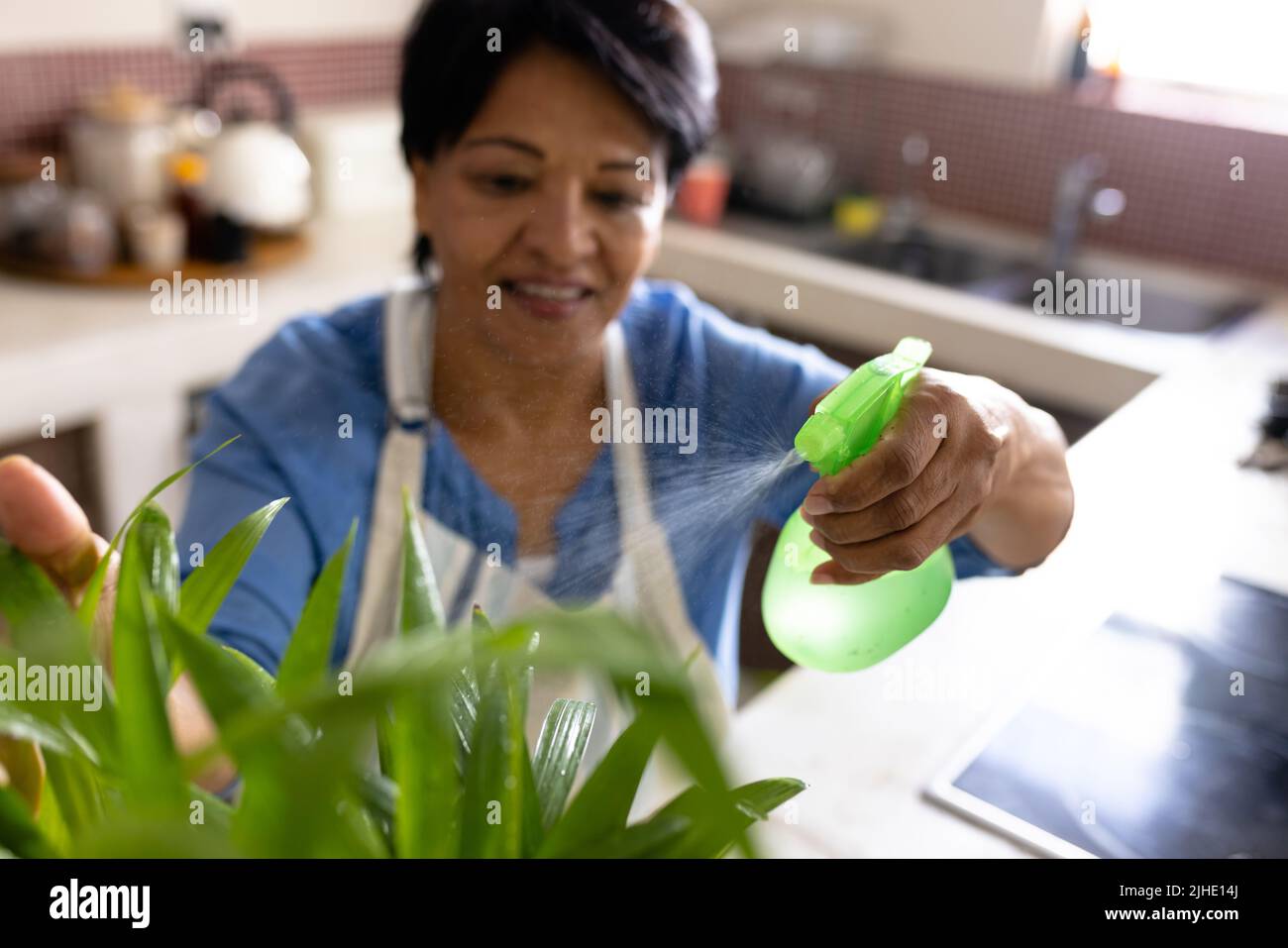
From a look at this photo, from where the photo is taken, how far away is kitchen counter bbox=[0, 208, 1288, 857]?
2.60ft

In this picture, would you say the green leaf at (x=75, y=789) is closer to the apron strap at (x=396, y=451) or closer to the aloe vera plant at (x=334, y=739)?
the aloe vera plant at (x=334, y=739)

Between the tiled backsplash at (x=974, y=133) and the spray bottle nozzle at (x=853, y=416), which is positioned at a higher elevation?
the tiled backsplash at (x=974, y=133)

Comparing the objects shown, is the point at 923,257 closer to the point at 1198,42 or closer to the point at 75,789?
the point at 1198,42

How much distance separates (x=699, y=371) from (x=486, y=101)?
0.41 m

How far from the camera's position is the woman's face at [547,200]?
754 millimetres

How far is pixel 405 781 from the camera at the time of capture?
0.40 meters

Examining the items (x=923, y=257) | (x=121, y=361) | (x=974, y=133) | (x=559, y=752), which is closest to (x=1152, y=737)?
(x=559, y=752)

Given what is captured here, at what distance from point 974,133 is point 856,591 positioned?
2178mm

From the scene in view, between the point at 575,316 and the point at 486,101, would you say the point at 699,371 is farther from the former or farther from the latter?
the point at 486,101

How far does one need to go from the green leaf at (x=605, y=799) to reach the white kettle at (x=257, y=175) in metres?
1.83

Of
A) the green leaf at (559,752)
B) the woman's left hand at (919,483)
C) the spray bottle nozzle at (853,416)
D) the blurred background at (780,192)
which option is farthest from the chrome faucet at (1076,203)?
the green leaf at (559,752)

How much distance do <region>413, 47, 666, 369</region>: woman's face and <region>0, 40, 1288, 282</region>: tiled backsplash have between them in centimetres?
130
